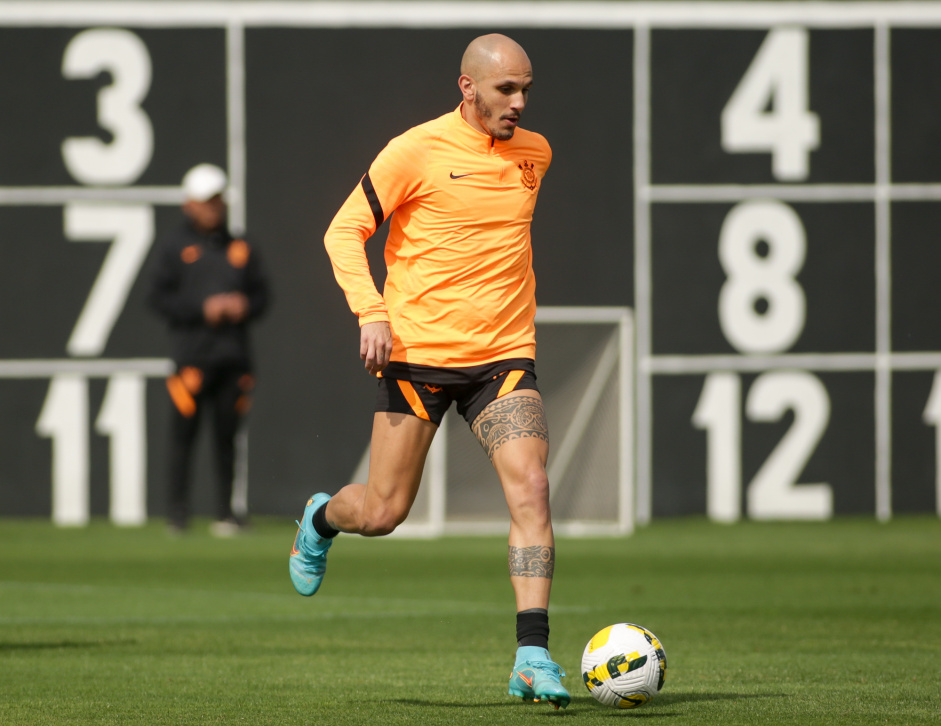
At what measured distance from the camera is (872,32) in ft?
47.2

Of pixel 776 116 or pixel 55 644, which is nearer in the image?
pixel 55 644

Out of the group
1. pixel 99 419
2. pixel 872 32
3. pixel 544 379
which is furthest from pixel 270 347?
pixel 872 32

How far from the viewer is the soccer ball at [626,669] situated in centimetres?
535

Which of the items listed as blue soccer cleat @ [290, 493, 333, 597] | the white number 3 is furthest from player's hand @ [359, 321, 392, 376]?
the white number 3

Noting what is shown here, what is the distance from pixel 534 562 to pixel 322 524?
1130mm

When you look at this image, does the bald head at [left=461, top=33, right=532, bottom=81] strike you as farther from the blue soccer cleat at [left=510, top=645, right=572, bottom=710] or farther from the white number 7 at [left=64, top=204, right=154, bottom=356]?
the white number 7 at [left=64, top=204, right=154, bottom=356]

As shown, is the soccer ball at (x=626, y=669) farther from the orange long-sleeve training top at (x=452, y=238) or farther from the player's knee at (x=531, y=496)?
the orange long-sleeve training top at (x=452, y=238)

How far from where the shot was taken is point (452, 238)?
233 inches

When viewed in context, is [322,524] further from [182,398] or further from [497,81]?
[182,398]

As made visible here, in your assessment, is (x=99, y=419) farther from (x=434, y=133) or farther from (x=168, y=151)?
(x=434, y=133)

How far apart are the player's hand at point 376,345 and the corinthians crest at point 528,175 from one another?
0.81 metres

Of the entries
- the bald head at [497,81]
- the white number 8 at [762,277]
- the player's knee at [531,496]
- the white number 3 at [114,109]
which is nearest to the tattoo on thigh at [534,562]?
the player's knee at [531,496]

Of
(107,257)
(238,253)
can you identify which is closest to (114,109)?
(107,257)

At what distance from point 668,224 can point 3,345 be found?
18.6 ft
